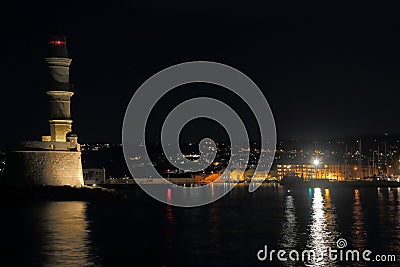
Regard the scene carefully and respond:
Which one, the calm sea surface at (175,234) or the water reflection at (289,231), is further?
the water reflection at (289,231)

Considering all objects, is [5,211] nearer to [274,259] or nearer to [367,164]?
[274,259]

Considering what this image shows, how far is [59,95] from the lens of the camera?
44.8 m

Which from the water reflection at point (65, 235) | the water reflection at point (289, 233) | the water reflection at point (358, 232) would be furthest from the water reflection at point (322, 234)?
the water reflection at point (65, 235)

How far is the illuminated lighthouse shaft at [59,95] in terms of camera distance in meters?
44.8

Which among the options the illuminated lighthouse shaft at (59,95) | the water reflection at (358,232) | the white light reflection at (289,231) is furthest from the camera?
the illuminated lighthouse shaft at (59,95)

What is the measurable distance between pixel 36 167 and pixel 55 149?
1493mm

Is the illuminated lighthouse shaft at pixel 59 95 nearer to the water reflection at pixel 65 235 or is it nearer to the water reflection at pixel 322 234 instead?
the water reflection at pixel 65 235

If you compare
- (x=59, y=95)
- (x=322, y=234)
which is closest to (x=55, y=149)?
(x=59, y=95)

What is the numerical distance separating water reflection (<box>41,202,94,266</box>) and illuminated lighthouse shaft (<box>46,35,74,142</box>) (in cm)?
523

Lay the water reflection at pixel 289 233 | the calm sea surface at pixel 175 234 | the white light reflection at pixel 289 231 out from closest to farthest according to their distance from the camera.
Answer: the calm sea surface at pixel 175 234
the water reflection at pixel 289 233
the white light reflection at pixel 289 231

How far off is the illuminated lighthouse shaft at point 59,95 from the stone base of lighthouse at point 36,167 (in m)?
1.60

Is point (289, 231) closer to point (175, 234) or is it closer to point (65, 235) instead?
point (175, 234)

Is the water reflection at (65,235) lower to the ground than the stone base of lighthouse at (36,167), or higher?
lower

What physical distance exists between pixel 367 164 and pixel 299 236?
95397 mm
